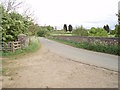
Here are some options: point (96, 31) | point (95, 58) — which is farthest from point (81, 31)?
point (95, 58)

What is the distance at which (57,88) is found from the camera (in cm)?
579

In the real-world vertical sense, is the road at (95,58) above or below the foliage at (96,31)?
below

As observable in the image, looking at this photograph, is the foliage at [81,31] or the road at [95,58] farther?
the foliage at [81,31]

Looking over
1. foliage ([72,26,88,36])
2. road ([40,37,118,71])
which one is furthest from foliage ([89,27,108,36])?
road ([40,37,118,71])

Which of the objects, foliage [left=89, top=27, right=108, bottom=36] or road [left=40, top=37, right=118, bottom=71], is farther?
foliage [left=89, top=27, right=108, bottom=36]

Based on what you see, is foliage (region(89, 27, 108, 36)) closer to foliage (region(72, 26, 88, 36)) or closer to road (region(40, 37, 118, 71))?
foliage (region(72, 26, 88, 36))

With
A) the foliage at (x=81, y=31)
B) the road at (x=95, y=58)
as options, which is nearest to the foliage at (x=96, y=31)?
the foliage at (x=81, y=31)

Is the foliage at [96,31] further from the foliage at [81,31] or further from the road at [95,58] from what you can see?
the road at [95,58]

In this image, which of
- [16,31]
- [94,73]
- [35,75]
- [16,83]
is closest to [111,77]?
[94,73]

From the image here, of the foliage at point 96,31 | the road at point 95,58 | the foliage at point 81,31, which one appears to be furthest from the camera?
the foliage at point 81,31

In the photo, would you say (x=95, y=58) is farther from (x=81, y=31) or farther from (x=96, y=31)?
(x=81, y=31)

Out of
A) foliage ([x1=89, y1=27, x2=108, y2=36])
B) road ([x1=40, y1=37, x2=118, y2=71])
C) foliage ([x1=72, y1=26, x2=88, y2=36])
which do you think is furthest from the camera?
foliage ([x1=72, y1=26, x2=88, y2=36])

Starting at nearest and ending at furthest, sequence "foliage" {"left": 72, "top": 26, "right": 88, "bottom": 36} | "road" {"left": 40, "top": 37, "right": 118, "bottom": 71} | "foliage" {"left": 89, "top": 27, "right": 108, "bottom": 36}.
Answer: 1. "road" {"left": 40, "top": 37, "right": 118, "bottom": 71}
2. "foliage" {"left": 89, "top": 27, "right": 108, "bottom": 36}
3. "foliage" {"left": 72, "top": 26, "right": 88, "bottom": 36}

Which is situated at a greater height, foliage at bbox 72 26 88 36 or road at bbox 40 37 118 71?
foliage at bbox 72 26 88 36
